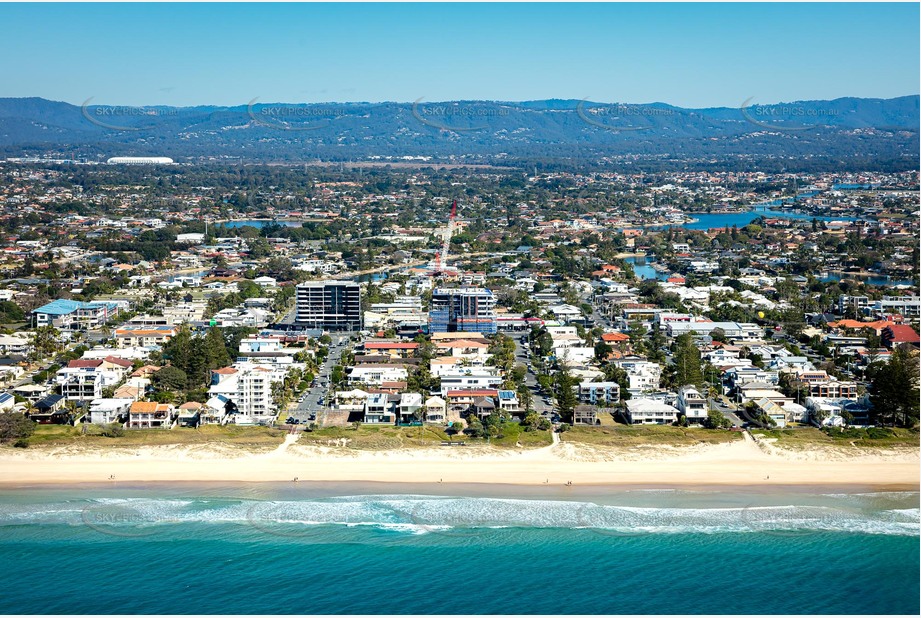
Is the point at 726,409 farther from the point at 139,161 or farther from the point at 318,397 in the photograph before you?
the point at 139,161

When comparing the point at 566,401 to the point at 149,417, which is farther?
the point at 566,401

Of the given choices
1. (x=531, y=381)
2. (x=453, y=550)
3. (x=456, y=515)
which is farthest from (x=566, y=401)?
(x=453, y=550)

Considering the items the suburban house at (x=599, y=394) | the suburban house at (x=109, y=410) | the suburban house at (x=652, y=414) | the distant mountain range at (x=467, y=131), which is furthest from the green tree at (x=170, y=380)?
the distant mountain range at (x=467, y=131)

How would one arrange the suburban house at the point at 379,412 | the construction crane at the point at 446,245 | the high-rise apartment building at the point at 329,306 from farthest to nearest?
the construction crane at the point at 446,245
the high-rise apartment building at the point at 329,306
the suburban house at the point at 379,412

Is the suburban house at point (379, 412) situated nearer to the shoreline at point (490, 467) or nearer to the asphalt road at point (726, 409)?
the shoreline at point (490, 467)

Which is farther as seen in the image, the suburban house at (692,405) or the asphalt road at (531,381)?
the asphalt road at (531,381)

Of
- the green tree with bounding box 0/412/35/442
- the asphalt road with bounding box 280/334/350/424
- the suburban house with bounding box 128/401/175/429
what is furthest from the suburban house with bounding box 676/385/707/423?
the green tree with bounding box 0/412/35/442
